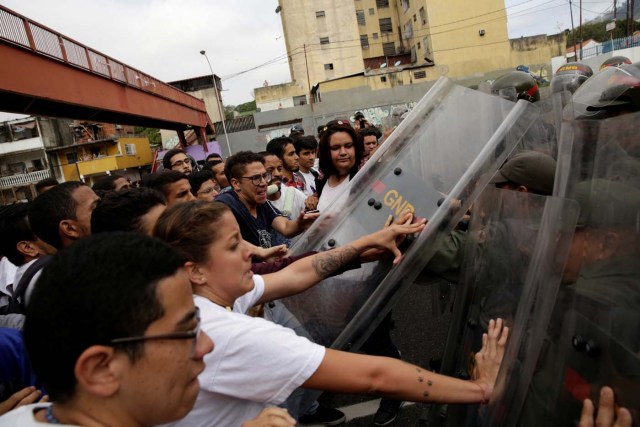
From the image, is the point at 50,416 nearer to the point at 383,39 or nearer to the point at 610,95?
the point at 610,95

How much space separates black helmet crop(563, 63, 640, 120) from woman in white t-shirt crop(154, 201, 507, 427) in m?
1.40

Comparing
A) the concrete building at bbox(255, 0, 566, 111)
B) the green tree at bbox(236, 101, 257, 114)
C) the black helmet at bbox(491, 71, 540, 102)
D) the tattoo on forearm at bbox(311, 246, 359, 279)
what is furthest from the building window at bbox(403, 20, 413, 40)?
the tattoo on forearm at bbox(311, 246, 359, 279)

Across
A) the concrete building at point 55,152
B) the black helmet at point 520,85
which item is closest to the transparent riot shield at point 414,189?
the black helmet at point 520,85

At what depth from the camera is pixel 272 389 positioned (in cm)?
116

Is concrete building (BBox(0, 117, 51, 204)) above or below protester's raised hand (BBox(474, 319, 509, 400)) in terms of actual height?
above

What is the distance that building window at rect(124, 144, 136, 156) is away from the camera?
116 ft

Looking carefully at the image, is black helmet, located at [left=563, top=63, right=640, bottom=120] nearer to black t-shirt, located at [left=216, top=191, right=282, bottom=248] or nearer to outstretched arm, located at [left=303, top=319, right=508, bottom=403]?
outstretched arm, located at [left=303, top=319, right=508, bottom=403]

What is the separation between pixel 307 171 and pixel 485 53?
3311 cm

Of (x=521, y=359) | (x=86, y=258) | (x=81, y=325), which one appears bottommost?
(x=521, y=359)

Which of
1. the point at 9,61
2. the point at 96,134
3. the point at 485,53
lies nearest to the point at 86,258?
the point at 9,61

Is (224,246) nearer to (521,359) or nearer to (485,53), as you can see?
(521,359)

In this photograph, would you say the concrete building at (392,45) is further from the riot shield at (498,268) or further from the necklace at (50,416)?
the necklace at (50,416)

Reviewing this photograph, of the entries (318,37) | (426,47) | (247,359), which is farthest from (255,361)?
(318,37)

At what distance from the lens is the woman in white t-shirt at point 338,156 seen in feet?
10.2
